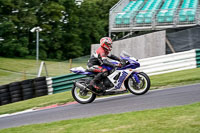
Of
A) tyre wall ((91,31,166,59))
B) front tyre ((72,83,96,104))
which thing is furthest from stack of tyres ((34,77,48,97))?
tyre wall ((91,31,166,59))

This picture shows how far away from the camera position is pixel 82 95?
8.62 meters

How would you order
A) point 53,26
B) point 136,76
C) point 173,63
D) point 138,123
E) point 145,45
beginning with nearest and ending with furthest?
point 138,123, point 136,76, point 173,63, point 145,45, point 53,26

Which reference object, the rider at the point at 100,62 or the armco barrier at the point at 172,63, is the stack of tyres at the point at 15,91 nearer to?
the rider at the point at 100,62

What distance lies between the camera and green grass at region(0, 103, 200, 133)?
15.1ft

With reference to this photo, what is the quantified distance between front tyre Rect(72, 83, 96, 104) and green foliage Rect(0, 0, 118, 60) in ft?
102

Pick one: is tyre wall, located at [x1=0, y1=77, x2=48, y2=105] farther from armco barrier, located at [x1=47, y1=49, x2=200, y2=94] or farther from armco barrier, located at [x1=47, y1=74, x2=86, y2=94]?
armco barrier, located at [x1=47, y1=49, x2=200, y2=94]

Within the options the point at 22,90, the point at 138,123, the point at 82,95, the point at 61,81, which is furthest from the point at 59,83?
the point at 138,123

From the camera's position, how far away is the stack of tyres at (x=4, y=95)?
12.4 meters

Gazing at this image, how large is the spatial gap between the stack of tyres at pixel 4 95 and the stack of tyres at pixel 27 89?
25.9 inches

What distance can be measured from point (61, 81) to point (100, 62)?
5.03 m

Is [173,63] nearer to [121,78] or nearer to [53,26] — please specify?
[121,78]

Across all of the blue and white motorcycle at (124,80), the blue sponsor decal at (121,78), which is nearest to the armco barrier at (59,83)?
the blue and white motorcycle at (124,80)

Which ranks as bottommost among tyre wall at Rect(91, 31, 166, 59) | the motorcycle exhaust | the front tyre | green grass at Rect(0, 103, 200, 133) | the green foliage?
green grass at Rect(0, 103, 200, 133)

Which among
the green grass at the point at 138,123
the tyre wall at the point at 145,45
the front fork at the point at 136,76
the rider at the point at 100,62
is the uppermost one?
the tyre wall at the point at 145,45
